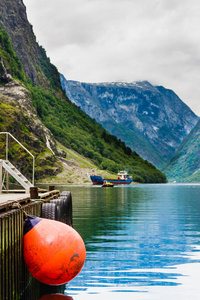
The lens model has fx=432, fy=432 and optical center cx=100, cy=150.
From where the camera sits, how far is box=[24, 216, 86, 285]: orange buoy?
16672 mm

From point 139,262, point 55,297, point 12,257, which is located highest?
point 12,257

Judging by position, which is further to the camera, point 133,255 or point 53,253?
point 133,255

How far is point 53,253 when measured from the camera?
54.5 feet

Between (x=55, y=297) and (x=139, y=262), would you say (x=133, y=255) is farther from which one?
(x=55, y=297)

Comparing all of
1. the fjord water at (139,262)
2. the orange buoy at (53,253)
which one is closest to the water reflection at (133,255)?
the fjord water at (139,262)

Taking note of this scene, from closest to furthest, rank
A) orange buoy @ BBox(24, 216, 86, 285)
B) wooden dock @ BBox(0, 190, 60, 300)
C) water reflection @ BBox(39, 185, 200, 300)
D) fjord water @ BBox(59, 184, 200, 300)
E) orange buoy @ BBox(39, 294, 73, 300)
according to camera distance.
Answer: wooden dock @ BBox(0, 190, 60, 300) < orange buoy @ BBox(24, 216, 86, 285) < orange buoy @ BBox(39, 294, 73, 300) < fjord water @ BBox(59, 184, 200, 300) < water reflection @ BBox(39, 185, 200, 300)

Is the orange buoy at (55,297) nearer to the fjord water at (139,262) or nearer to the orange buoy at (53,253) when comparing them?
the fjord water at (139,262)

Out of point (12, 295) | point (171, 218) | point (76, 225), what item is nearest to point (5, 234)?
point (12, 295)

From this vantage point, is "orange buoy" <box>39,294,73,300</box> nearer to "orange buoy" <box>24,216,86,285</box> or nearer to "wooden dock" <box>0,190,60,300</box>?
"wooden dock" <box>0,190,60,300</box>

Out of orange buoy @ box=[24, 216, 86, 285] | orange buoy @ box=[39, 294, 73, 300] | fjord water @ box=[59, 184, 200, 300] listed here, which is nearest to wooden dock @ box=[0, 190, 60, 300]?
orange buoy @ box=[39, 294, 73, 300]

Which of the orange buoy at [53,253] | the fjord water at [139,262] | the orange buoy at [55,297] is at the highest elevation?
the orange buoy at [53,253]

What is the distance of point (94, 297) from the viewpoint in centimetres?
1917

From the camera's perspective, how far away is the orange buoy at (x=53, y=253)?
16672mm

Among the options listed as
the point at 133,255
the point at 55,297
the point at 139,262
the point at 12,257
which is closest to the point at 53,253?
the point at 12,257
